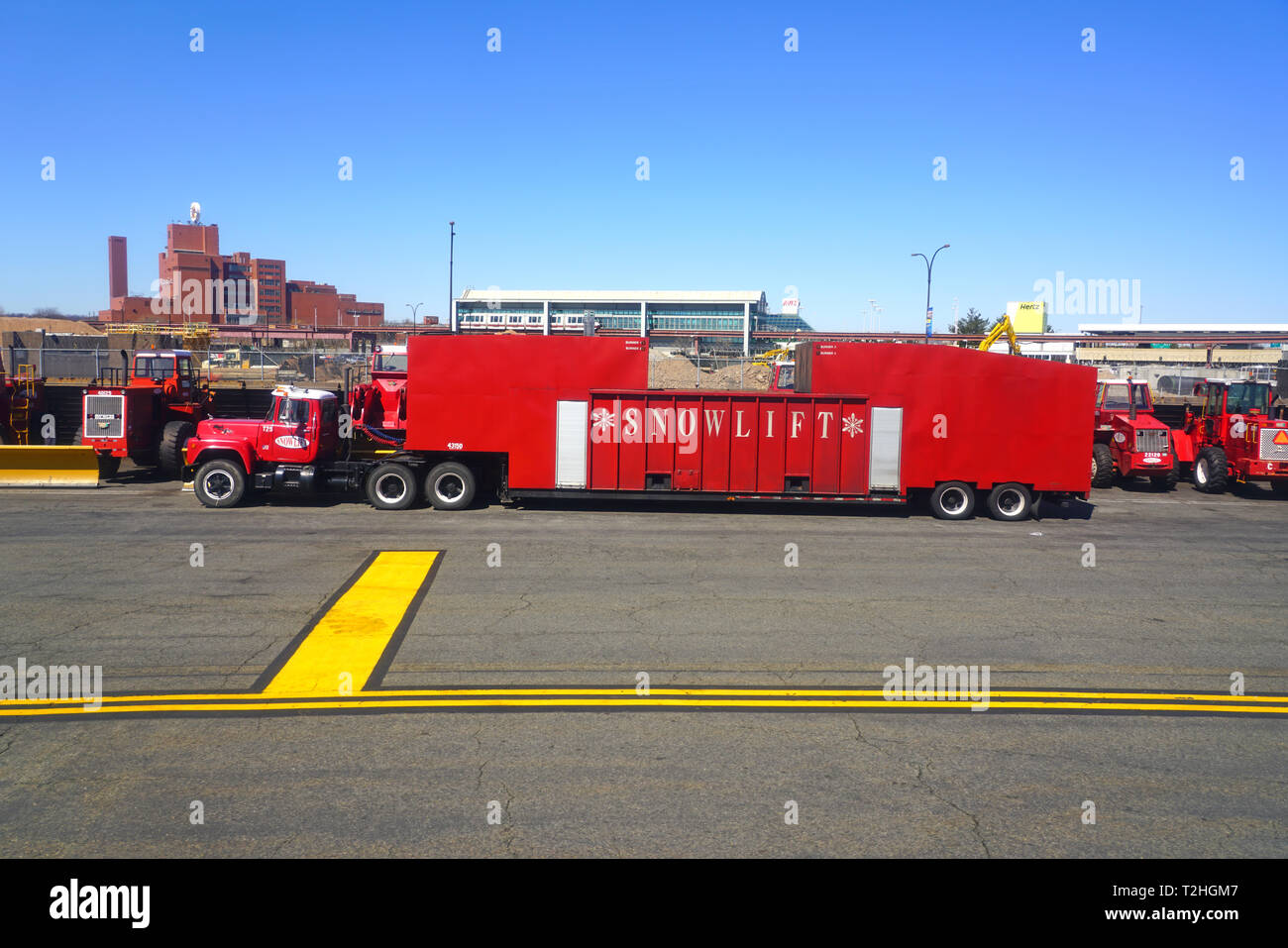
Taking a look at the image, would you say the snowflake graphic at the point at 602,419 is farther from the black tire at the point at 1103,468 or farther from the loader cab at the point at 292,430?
the black tire at the point at 1103,468

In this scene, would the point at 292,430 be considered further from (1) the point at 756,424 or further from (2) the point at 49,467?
(1) the point at 756,424

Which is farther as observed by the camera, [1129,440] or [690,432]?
[1129,440]

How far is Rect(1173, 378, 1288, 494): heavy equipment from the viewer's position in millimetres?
24650

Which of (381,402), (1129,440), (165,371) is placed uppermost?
(165,371)

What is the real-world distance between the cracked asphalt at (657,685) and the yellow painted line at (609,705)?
228mm

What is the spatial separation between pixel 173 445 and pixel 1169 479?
27.4 meters

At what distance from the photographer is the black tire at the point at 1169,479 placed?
26.6m

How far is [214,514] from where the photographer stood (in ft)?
63.1

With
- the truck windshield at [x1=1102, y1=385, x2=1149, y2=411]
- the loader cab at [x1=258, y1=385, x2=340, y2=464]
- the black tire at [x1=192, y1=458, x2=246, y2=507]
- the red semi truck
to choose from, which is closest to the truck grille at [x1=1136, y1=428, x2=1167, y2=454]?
the truck windshield at [x1=1102, y1=385, x2=1149, y2=411]

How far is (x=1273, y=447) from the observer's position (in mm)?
24641

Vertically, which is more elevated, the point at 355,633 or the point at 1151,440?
the point at 1151,440

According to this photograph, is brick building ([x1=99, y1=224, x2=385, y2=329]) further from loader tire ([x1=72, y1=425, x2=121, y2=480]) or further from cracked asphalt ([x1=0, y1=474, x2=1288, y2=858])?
cracked asphalt ([x1=0, y1=474, x2=1288, y2=858])

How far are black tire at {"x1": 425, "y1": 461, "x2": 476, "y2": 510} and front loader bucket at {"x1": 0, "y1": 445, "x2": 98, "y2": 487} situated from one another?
902 cm

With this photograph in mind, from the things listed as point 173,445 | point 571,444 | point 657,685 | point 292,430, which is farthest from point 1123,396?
point 173,445
